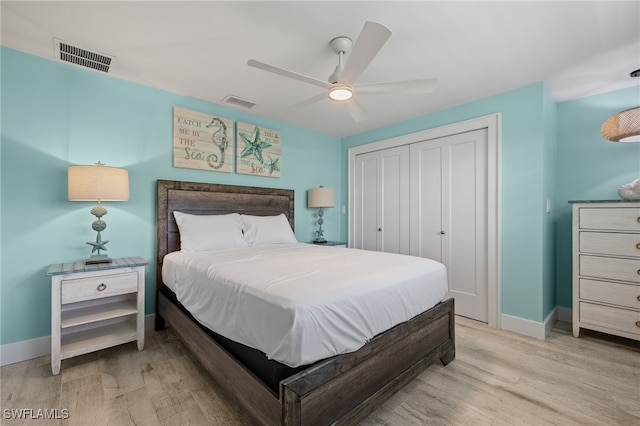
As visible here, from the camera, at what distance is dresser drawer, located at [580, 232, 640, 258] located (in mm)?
2363

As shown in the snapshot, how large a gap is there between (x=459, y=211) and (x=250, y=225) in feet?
8.00

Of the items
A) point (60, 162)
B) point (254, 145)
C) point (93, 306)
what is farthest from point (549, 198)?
point (60, 162)

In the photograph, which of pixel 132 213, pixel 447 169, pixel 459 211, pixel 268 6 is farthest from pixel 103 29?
pixel 459 211

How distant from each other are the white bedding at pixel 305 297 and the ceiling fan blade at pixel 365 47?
Result: 130 centimetres

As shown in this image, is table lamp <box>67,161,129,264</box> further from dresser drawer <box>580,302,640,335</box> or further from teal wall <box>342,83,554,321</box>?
dresser drawer <box>580,302,640,335</box>

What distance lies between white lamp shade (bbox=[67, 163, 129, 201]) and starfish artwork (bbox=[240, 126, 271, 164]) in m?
1.49

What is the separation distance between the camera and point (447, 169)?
10.8 ft

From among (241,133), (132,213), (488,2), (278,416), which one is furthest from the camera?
(241,133)

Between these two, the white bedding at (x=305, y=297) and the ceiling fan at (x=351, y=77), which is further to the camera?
the ceiling fan at (x=351, y=77)

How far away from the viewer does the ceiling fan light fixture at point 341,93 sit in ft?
6.39

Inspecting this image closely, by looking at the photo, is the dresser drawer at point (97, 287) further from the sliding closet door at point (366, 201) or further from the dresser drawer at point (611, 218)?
the dresser drawer at point (611, 218)

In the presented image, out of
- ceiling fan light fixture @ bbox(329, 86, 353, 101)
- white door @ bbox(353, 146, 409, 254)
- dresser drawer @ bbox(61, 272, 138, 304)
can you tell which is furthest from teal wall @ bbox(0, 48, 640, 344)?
Answer: ceiling fan light fixture @ bbox(329, 86, 353, 101)

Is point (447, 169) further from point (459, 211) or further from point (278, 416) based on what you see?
point (278, 416)

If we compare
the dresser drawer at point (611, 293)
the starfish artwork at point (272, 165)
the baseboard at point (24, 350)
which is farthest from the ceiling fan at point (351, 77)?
the baseboard at point (24, 350)
